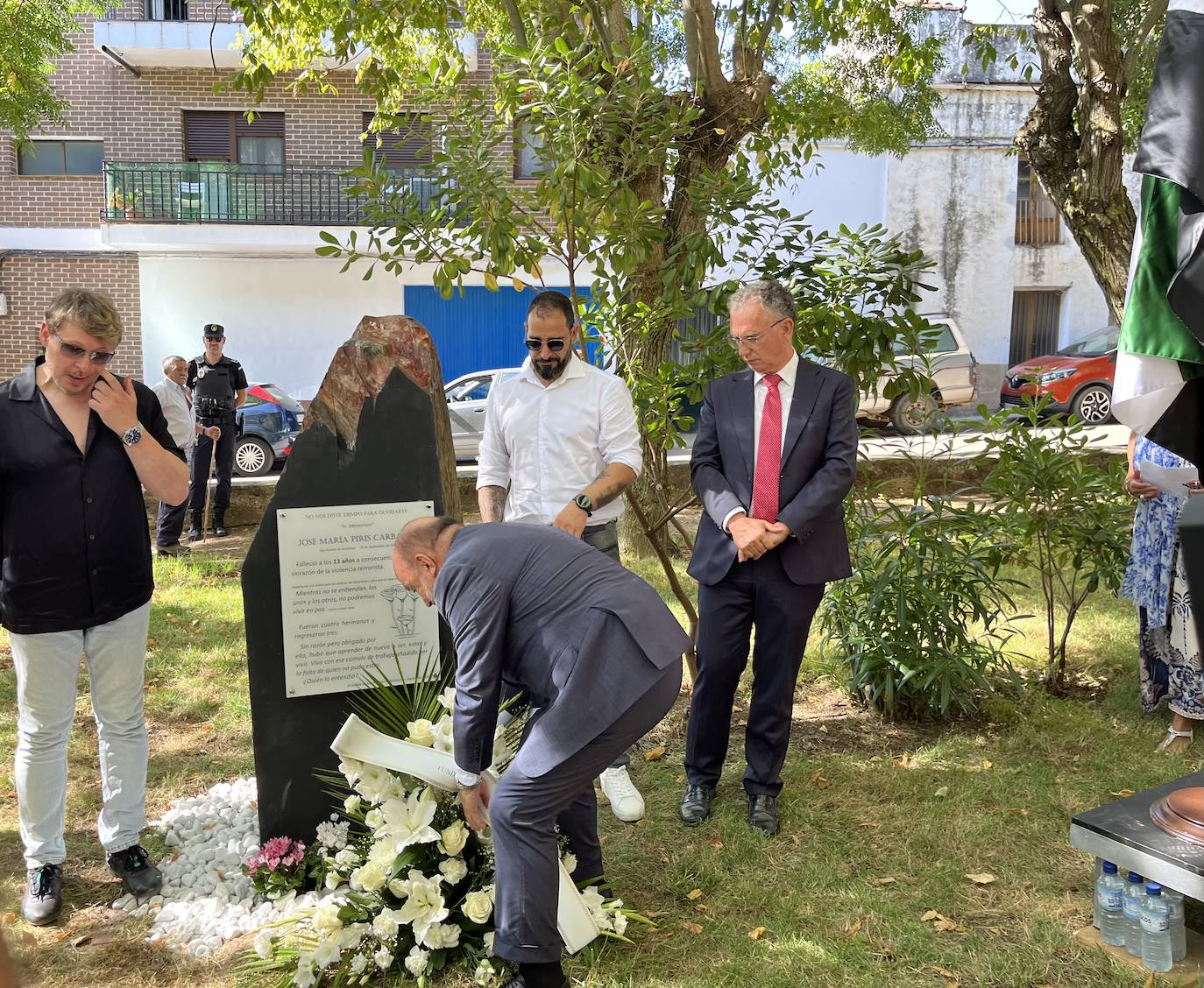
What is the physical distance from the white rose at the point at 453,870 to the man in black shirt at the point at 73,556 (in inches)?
52.6

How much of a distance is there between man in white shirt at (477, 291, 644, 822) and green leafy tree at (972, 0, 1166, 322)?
4.75 metres

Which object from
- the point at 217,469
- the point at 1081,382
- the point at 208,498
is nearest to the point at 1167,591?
the point at 217,469

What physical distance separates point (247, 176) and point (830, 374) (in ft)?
60.7

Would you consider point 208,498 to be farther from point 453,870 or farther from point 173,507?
point 453,870

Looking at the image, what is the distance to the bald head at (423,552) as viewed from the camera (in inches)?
125

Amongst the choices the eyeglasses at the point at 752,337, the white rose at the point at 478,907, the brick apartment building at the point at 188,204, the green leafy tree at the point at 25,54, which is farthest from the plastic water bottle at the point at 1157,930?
the brick apartment building at the point at 188,204

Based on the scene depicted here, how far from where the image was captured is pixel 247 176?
67.2 ft

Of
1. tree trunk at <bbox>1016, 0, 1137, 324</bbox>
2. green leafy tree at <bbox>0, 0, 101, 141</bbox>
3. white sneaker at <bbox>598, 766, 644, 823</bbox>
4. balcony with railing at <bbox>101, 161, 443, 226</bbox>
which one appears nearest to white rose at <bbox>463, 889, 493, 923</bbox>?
white sneaker at <bbox>598, 766, 644, 823</bbox>

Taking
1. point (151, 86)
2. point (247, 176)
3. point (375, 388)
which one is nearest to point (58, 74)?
point (151, 86)

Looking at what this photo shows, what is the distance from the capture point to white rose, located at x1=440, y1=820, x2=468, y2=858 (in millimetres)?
3471

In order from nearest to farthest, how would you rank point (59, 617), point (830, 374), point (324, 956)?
point (324, 956) < point (59, 617) < point (830, 374)

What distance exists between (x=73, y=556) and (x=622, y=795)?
2.30 metres

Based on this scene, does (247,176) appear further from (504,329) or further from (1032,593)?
(1032,593)

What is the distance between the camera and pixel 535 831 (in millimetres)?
3098
